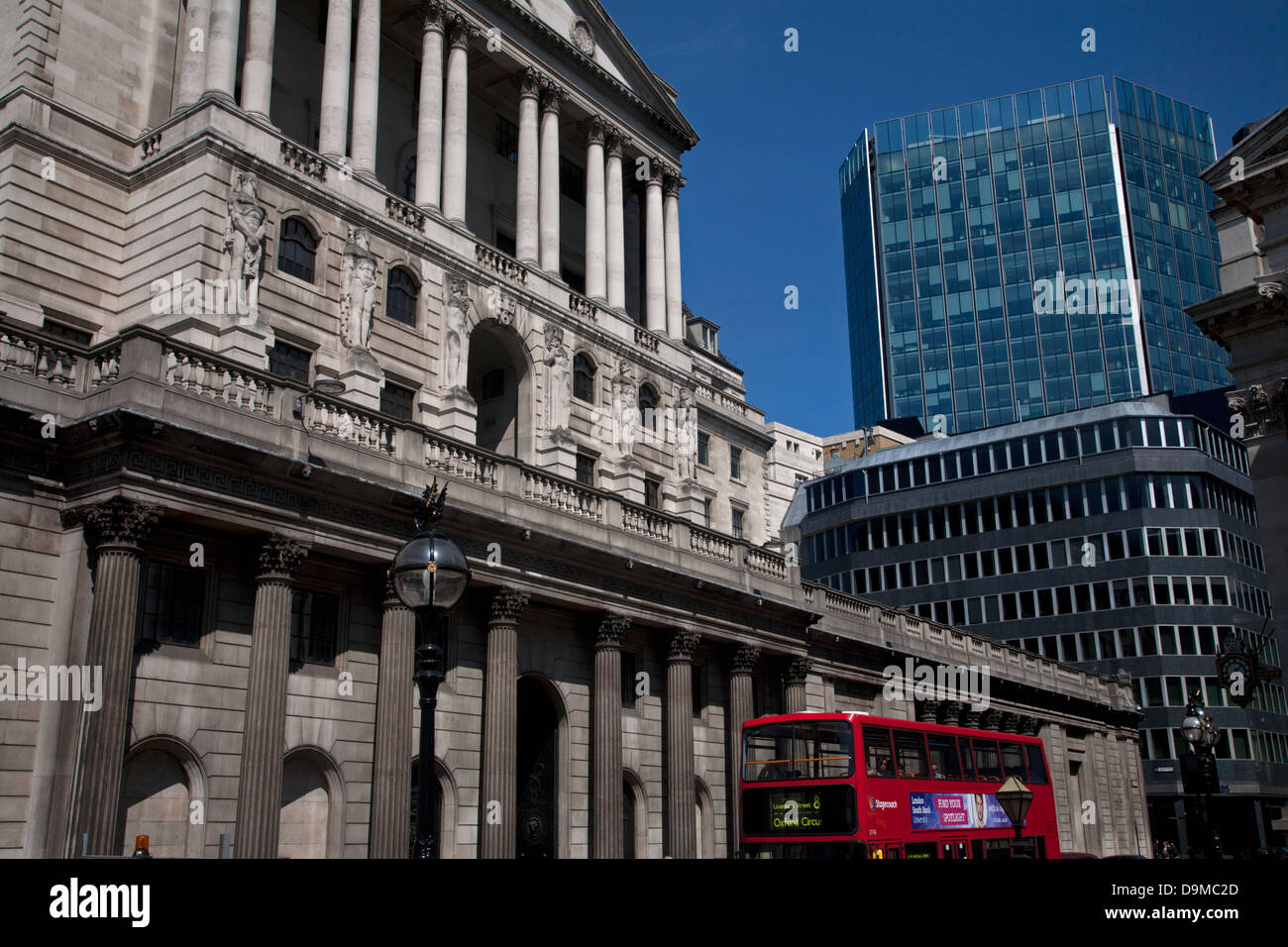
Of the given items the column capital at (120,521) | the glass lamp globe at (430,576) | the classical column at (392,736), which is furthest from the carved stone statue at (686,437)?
the glass lamp globe at (430,576)

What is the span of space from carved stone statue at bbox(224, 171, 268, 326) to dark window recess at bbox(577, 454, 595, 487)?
499 inches

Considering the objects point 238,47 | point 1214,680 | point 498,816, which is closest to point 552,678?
point 498,816

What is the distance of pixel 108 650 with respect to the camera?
20.5 meters

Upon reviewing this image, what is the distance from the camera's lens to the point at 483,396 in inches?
1489

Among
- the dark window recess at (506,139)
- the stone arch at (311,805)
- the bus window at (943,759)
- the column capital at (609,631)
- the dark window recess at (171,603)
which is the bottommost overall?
the stone arch at (311,805)

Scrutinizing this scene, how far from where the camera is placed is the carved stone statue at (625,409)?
3906 cm

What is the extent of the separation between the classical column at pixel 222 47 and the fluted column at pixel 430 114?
6.50 meters

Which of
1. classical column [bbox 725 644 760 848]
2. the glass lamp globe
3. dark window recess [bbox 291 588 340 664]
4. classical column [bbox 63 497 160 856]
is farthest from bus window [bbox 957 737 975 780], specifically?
the glass lamp globe

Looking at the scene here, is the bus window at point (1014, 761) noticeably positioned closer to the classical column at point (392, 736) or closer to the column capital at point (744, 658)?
the column capital at point (744, 658)

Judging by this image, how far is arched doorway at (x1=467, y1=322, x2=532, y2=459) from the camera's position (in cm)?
3609

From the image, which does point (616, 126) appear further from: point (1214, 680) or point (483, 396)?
point (1214, 680)

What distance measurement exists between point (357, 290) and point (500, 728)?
12.3 m

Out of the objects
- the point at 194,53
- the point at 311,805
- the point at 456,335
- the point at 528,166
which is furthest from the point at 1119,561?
the point at 194,53

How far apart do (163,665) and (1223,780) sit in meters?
67.5
